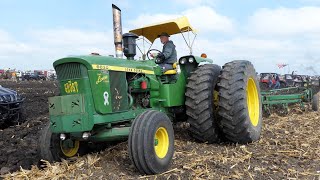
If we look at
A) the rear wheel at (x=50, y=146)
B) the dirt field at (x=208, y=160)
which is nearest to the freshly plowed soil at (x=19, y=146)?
the dirt field at (x=208, y=160)

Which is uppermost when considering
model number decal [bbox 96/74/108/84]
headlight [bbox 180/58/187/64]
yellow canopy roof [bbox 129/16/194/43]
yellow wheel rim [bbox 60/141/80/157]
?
yellow canopy roof [bbox 129/16/194/43]

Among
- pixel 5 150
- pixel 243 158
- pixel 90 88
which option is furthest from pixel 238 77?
pixel 5 150

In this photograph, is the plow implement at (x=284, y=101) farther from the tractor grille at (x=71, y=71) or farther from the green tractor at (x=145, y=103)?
the tractor grille at (x=71, y=71)

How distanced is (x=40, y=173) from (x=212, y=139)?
2957mm

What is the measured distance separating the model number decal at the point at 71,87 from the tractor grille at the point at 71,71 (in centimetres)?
8

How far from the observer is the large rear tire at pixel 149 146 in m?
4.73

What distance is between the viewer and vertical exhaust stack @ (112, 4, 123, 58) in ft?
19.9

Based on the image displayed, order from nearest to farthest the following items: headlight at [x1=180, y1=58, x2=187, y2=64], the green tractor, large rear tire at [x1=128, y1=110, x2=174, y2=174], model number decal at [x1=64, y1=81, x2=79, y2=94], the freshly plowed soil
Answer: large rear tire at [x1=128, y1=110, x2=174, y2=174] → the green tractor → model number decal at [x1=64, y1=81, x2=79, y2=94] → the freshly plowed soil → headlight at [x1=180, y1=58, x2=187, y2=64]

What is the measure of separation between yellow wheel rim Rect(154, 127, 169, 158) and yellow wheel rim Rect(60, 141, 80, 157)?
1538mm

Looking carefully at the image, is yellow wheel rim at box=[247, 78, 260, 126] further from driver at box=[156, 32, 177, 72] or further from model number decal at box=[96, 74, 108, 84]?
model number decal at box=[96, 74, 108, 84]

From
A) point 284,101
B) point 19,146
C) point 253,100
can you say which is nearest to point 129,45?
point 253,100

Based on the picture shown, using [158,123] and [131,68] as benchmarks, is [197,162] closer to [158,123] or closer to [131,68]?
[158,123]

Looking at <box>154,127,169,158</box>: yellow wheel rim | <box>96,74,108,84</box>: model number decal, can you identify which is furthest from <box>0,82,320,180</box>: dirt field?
<box>96,74,108,84</box>: model number decal

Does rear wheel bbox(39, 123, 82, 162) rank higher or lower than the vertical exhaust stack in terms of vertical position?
lower
